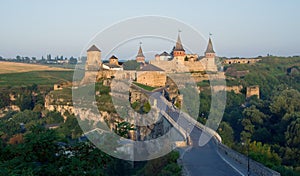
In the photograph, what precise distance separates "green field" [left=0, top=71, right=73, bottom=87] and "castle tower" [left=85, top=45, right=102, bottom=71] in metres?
17.3

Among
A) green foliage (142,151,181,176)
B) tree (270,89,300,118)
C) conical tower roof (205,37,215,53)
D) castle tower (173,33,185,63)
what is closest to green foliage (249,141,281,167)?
green foliage (142,151,181,176)

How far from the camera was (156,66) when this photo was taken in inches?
1672

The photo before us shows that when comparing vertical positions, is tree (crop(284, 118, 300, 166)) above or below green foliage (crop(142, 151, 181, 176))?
below

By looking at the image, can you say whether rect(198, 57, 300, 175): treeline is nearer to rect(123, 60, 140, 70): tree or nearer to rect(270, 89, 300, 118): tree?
rect(270, 89, 300, 118): tree

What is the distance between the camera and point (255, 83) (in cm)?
5869

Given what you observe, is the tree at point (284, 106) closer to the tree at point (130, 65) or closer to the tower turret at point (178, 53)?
the tower turret at point (178, 53)

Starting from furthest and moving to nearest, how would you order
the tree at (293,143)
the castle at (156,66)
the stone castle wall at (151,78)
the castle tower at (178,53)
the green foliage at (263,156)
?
the castle tower at (178,53), the castle at (156,66), the stone castle wall at (151,78), the tree at (293,143), the green foliage at (263,156)

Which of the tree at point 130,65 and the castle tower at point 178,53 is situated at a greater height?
the castle tower at point 178,53

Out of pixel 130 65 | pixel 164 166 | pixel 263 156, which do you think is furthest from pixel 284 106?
pixel 130 65

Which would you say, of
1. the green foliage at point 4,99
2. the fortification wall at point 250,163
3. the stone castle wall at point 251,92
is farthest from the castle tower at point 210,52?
the fortification wall at point 250,163

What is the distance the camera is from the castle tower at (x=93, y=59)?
4425 centimetres

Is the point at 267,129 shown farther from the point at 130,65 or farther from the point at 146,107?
the point at 130,65

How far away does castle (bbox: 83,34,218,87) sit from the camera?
39906 millimetres

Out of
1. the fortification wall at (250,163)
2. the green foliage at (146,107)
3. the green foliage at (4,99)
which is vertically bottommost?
the green foliage at (4,99)
